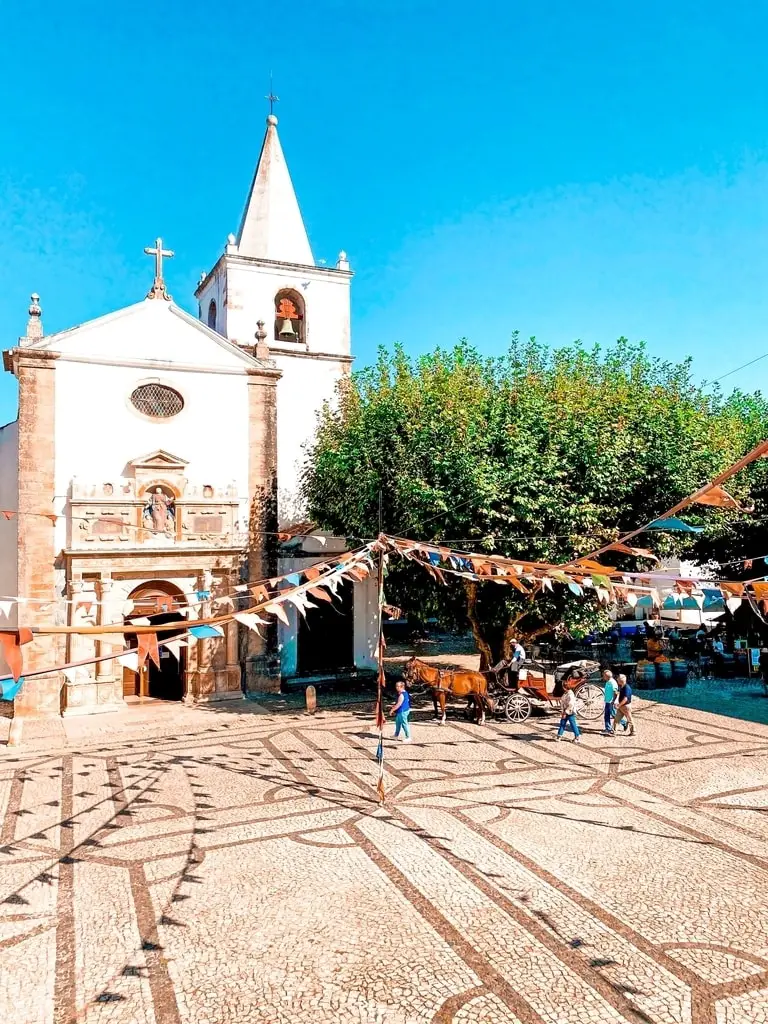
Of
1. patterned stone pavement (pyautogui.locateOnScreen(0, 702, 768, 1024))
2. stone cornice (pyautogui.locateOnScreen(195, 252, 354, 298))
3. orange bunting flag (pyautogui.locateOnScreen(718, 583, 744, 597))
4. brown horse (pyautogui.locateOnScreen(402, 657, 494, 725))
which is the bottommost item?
patterned stone pavement (pyautogui.locateOnScreen(0, 702, 768, 1024))

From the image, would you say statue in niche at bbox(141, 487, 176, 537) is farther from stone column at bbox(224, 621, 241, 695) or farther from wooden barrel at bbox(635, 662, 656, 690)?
wooden barrel at bbox(635, 662, 656, 690)

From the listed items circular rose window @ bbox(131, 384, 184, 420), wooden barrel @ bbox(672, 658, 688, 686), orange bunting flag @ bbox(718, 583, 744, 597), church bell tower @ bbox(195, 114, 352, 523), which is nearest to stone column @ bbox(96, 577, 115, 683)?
circular rose window @ bbox(131, 384, 184, 420)

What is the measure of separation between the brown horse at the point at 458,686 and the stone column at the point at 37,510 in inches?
394

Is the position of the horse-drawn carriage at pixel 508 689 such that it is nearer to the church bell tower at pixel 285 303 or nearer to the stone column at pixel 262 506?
the stone column at pixel 262 506

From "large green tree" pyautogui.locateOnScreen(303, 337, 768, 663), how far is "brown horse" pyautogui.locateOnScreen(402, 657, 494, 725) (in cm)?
156

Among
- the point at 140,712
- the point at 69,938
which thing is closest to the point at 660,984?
the point at 69,938

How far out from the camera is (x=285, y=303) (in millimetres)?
25281

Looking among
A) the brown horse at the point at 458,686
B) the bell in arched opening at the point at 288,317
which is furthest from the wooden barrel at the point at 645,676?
the bell in arched opening at the point at 288,317

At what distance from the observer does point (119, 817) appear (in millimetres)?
11148

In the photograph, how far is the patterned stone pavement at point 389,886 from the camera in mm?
6574

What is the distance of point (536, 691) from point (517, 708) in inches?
29.9

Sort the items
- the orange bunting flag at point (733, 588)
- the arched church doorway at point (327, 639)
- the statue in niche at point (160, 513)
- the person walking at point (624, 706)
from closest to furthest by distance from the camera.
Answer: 1. the orange bunting flag at point (733, 588)
2. the person walking at point (624, 706)
3. the statue in niche at point (160, 513)
4. the arched church doorway at point (327, 639)

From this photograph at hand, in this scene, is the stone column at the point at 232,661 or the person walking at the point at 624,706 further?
the stone column at the point at 232,661

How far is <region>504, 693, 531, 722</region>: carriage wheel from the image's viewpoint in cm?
1753
